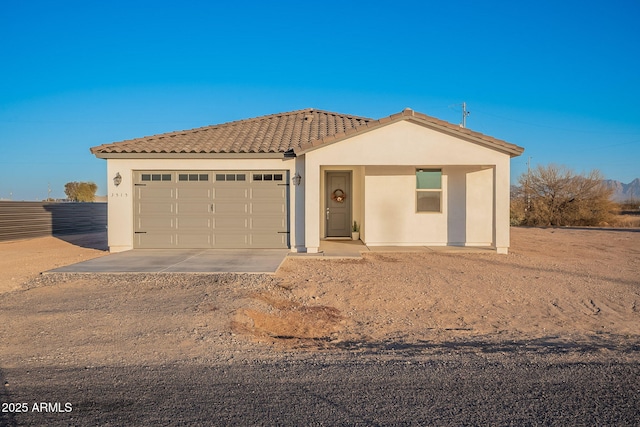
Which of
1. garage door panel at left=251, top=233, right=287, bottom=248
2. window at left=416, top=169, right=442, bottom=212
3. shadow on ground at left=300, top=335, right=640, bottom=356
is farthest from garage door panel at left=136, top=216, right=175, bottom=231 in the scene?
shadow on ground at left=300, top=335, right=640, bottom=356

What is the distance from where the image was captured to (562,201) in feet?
94.5

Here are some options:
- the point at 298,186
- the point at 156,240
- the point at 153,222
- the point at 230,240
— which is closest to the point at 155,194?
the point at 153,222

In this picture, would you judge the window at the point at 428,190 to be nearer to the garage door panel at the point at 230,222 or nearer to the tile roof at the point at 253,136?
the tile roof at the point at 253,136

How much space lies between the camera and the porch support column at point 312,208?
1303 cm

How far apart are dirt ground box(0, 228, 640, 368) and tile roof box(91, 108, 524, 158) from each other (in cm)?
361

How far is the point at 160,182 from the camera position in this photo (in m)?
13.8

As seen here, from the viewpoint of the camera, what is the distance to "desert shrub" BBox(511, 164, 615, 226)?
1109 inches

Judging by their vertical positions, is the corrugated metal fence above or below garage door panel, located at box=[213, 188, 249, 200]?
below

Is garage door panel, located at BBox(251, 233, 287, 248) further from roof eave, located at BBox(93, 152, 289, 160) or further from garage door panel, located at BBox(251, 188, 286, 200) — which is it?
roof eave, located at BBox(93, 152, 289, 160)

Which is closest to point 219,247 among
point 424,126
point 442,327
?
point 424,126

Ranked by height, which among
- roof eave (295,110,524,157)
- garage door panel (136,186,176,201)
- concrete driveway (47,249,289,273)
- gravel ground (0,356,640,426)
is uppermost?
roof eave (295,110,524,157)

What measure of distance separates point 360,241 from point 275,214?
3.61 meters

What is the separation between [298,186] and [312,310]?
6544 mm

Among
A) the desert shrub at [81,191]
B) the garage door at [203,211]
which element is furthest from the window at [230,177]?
the desert shrub at [81,191]
